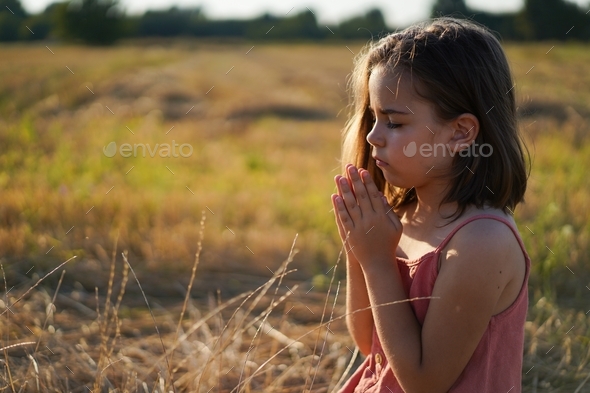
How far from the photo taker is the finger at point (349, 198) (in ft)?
4.80

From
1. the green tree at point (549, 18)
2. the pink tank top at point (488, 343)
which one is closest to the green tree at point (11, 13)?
the pink tank top at point (488, 343)

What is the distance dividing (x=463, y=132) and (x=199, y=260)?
2.62m

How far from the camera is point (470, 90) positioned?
140 centimetres

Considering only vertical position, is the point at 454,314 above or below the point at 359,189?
below

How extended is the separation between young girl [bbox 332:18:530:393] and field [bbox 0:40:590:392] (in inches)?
7.1

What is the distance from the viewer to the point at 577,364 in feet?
8.23

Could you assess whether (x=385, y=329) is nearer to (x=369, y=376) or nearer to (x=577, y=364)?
(x=369, y=376)

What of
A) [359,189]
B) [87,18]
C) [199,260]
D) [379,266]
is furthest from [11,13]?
[87,18]

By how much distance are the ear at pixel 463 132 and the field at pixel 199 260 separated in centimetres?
46

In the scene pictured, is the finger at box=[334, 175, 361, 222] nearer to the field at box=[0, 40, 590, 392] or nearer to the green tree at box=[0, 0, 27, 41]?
the field at box=[0, 40, 590, 392]

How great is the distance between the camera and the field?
7.18 ft

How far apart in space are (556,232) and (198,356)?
2455 millimetres

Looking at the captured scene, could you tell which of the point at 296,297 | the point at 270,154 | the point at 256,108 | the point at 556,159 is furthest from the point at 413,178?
the point at 256,108

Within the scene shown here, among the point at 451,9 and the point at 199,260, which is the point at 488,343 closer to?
the point at 199,260
